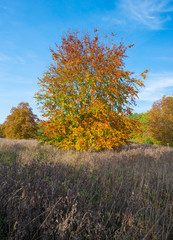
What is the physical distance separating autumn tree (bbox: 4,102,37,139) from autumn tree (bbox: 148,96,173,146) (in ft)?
53.5

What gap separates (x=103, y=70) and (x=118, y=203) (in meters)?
6.51

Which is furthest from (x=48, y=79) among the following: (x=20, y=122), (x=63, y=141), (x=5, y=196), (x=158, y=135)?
(x=20, y=122)

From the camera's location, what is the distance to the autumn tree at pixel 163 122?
51.7 feet

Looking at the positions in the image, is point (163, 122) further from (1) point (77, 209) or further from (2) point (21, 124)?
(2) point (21, 124)

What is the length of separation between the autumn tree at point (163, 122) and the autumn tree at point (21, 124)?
16319 mm

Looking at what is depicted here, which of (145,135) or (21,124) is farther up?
(21,124)

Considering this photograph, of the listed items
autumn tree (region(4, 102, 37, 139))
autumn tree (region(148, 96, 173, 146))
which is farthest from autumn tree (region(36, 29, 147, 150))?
autumn tree (region(4, 102, 37, 139))

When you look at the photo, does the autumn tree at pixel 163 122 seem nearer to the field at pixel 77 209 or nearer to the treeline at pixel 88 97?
the treeline at pixel 88 97

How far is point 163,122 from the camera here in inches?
630

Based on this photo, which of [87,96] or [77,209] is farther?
[87,96]

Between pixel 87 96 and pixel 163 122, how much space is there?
35.0 ft

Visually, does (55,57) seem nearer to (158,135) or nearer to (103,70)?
(103,70)

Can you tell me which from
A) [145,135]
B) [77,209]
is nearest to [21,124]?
[145,135]

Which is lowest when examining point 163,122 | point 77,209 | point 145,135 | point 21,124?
point 77,209
